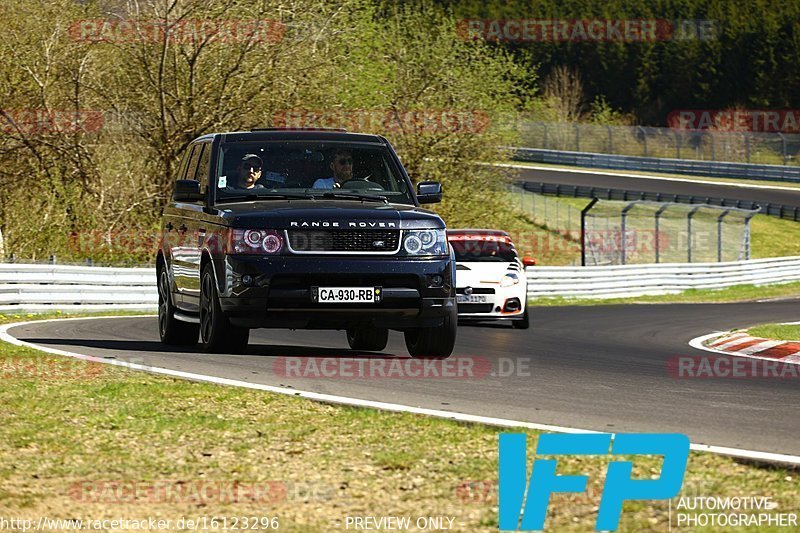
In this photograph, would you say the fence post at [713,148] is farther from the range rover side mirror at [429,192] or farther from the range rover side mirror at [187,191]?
the range rover side mirror at [187,191]

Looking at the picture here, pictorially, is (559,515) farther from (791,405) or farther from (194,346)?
(194,346)

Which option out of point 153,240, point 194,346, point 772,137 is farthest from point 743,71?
point 194,346

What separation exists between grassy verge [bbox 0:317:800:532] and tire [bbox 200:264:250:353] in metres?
2.28

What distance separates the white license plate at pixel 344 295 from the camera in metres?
10.6

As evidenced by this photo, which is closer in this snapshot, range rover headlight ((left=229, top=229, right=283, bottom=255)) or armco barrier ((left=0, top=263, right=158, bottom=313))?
range rover headlight ((left=229, top=229, right=283, bottom=255))

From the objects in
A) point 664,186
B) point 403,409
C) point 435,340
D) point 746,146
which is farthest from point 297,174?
point 746,146

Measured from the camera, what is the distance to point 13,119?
94.7 ft

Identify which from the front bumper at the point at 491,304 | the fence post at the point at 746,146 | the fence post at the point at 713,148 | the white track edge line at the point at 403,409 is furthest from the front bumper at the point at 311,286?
the fence post at the point at 713,148

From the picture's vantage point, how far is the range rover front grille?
35.0ft

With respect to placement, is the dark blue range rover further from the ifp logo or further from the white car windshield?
the white car windshield

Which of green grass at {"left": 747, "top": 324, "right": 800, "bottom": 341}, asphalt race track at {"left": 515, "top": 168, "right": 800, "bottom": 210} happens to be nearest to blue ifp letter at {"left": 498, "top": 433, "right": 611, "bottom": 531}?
green grass at {"left": 747, "top": 324, "right": 800, "bottom": 341}

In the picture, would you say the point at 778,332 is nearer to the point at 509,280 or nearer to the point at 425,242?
the point at 509,280

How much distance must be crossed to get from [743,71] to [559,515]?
110265 millimetres

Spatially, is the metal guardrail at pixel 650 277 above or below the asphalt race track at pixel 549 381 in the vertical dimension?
below
